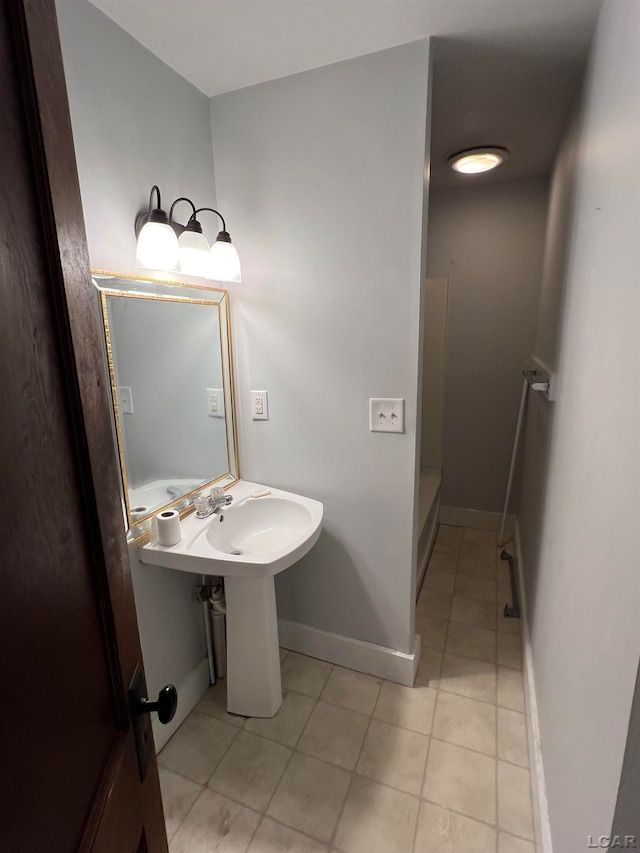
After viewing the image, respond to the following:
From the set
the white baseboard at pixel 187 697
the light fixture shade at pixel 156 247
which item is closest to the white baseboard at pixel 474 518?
the white baseboard at pixel 187 697

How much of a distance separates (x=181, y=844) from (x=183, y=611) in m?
0.67

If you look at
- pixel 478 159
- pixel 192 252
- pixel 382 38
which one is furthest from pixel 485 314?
pixel 192 252

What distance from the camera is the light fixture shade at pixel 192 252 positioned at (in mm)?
1357

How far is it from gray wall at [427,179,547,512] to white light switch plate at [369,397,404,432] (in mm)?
1536

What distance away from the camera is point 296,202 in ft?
5.06

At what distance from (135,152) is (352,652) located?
204 centimetres

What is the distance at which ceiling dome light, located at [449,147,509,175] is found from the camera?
2076mm

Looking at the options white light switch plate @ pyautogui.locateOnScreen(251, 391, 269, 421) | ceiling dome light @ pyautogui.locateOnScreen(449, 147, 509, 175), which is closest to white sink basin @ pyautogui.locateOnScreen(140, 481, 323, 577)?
white light switch plate @ pyautogui.locateOnScreen(251, 391, 269, 421)

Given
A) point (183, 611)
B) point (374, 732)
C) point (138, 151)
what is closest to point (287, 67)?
point (138, 151)

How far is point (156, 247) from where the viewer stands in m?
1.27

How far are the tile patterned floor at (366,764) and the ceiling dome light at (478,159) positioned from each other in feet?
7.77

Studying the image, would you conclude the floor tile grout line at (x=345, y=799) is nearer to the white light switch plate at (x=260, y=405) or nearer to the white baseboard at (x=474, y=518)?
the white light switch plate at (x=260, y=405)

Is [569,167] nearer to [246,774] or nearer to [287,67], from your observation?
[287,67]

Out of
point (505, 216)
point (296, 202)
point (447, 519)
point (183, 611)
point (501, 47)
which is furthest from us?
point (447, 519)
